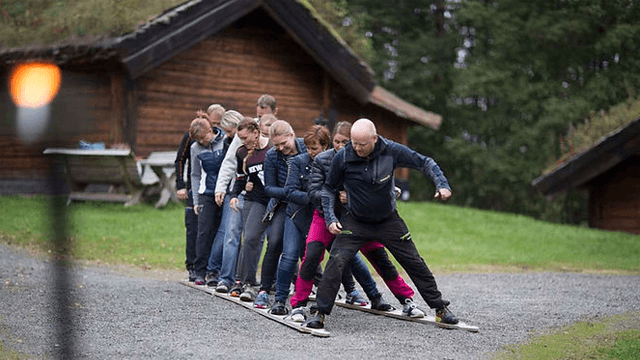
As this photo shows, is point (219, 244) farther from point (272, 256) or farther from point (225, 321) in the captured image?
point (225, 321)

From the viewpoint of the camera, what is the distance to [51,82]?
1.84m

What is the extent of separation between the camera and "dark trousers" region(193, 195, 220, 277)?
919 centimetres

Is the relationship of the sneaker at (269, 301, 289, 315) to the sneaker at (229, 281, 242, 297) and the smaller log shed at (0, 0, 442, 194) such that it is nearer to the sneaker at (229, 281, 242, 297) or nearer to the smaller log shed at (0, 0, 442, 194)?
the sneaker at (229, 281, 242, 297)

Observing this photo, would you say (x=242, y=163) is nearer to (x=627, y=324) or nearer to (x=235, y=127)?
(x=235, y=127)

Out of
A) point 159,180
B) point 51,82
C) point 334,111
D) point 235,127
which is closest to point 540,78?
point 334,111

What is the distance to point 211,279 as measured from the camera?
9.14 m

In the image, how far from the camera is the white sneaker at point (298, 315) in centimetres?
688

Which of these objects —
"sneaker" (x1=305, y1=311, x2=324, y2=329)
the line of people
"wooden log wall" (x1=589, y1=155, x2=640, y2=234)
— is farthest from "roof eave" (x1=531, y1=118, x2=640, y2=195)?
"sneaker" (x1=305, y1=311, x2=324, y2=329)

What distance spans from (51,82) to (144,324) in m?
5.11

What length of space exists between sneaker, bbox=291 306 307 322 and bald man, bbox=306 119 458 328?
0.78ft

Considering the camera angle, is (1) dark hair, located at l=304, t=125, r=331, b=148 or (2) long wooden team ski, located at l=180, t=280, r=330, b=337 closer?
(2) long wooden team ski, located at l=180, t=280, r=330, b=337

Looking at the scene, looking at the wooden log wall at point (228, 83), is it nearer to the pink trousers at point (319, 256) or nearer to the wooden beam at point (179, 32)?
the wooden beam at point (179, 32)

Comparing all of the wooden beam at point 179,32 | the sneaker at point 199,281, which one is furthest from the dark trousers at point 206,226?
the wooden beam at point 179,32

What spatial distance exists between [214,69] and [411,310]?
13929mm
